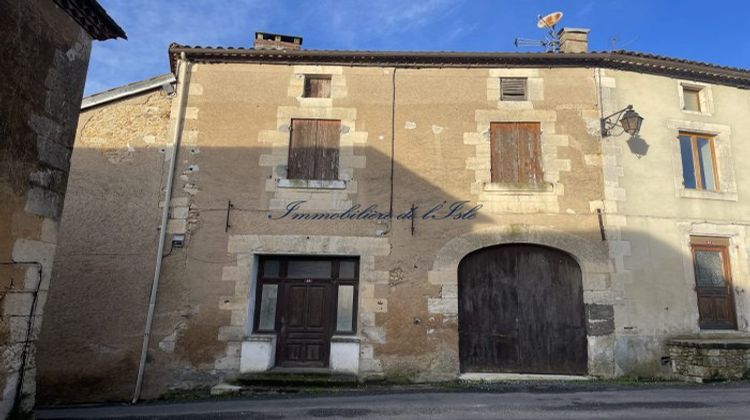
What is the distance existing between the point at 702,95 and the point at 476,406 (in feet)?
25.1

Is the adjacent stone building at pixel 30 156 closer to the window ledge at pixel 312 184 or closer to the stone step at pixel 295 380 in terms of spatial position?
the stone step at pixel 295 380

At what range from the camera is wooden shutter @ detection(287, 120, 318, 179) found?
8305 mm

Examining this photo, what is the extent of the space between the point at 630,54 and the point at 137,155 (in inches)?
359

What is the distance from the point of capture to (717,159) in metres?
8.81

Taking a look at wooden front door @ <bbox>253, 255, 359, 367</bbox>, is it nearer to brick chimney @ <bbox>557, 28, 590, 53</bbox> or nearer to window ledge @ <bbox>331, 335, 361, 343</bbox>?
window ledge @ <bbox>331, 335, 361, 343</bbox>

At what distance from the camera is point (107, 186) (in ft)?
26.6

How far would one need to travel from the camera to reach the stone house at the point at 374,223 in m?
7.62

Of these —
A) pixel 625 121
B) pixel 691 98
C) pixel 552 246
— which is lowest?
pixel 552 246

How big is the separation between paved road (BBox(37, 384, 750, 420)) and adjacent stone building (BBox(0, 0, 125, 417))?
1705mm

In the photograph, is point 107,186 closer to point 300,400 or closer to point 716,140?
point 300,400

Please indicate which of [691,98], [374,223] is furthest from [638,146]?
[374,223]

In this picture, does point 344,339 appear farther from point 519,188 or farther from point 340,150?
point 519,188

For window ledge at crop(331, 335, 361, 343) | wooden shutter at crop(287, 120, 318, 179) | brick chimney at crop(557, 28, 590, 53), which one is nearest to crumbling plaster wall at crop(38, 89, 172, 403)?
wooden shutter at crop(287, 120, 318, 179)

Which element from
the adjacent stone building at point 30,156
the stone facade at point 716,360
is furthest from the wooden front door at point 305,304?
the stone facade at point 716,360
